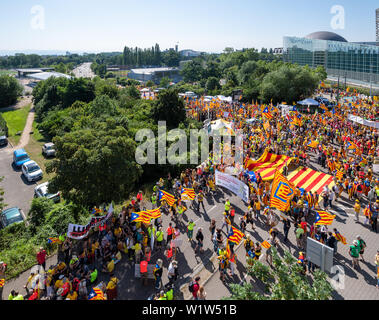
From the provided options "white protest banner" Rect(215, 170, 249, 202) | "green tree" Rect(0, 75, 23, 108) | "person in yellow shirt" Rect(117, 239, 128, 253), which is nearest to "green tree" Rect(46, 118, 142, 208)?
"person in yellow shirt" Rect(117, 239, 128, 253)

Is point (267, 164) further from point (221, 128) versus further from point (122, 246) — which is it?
point (122, 246)

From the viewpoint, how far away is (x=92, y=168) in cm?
1251

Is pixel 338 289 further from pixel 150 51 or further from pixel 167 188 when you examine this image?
pixel 150 51

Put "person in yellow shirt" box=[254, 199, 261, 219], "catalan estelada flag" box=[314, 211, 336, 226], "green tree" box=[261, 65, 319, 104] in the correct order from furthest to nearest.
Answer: "green tree" box=[261, 65, 319, 104] → "person in yellow shirt" box=[254, 199, 261, 219] → "catalan estelada flag" box=[314, 211, 336, 226]

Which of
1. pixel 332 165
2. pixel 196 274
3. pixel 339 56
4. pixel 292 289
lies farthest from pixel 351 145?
pixel 339 56

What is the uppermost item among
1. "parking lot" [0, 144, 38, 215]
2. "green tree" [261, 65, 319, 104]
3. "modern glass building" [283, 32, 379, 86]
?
"modern glass building" [283, 32, 379, 86]

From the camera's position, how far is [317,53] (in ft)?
263

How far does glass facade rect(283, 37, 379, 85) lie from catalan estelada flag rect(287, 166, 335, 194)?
1613 inches

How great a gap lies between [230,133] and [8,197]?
18833mm

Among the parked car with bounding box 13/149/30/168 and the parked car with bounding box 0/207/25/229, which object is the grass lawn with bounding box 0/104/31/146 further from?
the parked car with bounding box 0/207/25/229

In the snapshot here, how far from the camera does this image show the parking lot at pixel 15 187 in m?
19.6

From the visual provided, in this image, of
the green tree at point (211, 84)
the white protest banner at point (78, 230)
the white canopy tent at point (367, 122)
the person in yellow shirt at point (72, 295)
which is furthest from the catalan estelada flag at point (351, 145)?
the green tree at point (211, 84)

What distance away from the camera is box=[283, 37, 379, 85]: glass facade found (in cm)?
6056
